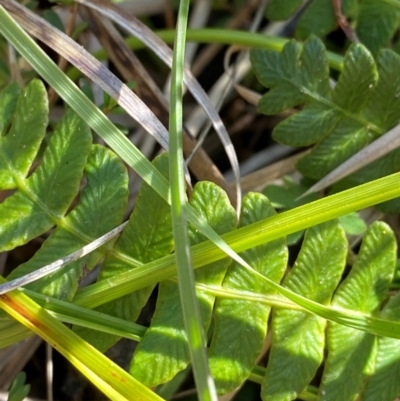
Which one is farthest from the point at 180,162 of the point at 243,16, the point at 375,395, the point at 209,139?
the point at 243,16

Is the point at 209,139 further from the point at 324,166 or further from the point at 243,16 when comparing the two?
the point at 324,166

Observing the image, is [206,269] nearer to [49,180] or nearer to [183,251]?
[183,251]

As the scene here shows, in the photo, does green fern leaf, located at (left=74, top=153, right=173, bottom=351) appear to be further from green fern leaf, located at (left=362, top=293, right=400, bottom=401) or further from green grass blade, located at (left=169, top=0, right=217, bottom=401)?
green fern leaf, located at (left=362, top=293, right=400, bottom=401)

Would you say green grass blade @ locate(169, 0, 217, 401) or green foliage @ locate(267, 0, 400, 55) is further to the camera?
green foliage @ locate(267, 0, 400, 55)

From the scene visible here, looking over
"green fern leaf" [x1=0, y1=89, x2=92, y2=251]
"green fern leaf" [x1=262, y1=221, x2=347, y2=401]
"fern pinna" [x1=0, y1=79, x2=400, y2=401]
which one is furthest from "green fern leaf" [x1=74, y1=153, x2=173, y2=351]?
"green fern leaf" [x1=262, y1=221, x2=347, y2=401]

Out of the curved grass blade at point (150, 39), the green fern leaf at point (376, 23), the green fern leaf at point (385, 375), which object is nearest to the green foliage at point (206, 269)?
the green fern leaf at point (385, 375)

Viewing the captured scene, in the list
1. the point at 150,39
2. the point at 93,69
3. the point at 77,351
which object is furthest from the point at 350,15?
the point at 77,351

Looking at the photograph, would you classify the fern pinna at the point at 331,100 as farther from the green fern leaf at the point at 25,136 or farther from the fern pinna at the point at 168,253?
the green fern leaf at the point at 25,136
